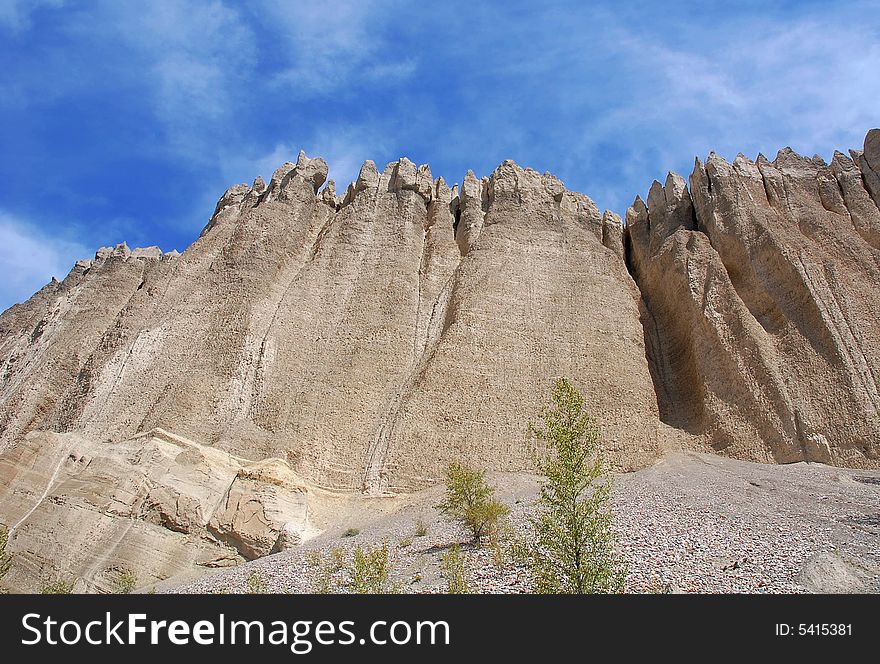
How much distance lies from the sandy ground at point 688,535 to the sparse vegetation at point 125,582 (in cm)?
89

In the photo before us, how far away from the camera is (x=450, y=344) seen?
91.5 feet

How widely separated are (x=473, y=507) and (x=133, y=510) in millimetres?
10324

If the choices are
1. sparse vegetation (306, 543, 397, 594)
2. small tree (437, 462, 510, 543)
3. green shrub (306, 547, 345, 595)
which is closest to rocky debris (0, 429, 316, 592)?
green shrub (306, 547, 345, 595)

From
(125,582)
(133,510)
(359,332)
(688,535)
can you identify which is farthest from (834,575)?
(359,332)

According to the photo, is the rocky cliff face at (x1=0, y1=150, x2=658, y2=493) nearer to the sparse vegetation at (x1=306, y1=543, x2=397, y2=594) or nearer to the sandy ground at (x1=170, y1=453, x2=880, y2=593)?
the sandy ground at (x1=170, y1=453, x2=880, y2=593)

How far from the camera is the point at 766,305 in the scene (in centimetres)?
2923

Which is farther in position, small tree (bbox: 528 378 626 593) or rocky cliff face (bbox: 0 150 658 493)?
rocky cliff face (bbox: 0 150 658 493)

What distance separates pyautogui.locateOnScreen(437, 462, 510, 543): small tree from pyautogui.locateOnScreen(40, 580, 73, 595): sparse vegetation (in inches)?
385

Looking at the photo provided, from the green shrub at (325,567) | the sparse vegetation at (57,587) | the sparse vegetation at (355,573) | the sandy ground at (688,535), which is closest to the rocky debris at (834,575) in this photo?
the sandy ground at (688,535)

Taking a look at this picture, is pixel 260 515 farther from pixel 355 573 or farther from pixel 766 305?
pixel 766 305

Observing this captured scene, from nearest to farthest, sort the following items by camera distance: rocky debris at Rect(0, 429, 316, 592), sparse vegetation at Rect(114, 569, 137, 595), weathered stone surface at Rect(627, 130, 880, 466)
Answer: sparse vegetation at Rect(114, 569, 137, 595), rocky debris at Rect(0, 429, 316, 592), weathered stone surface at Rect(627, 130, 880, 466)

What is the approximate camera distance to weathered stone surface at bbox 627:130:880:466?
82.2 ft

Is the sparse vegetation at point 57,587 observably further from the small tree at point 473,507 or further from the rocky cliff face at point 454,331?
the small tree at point 473,507

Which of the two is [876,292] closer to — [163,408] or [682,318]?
[682,318]
